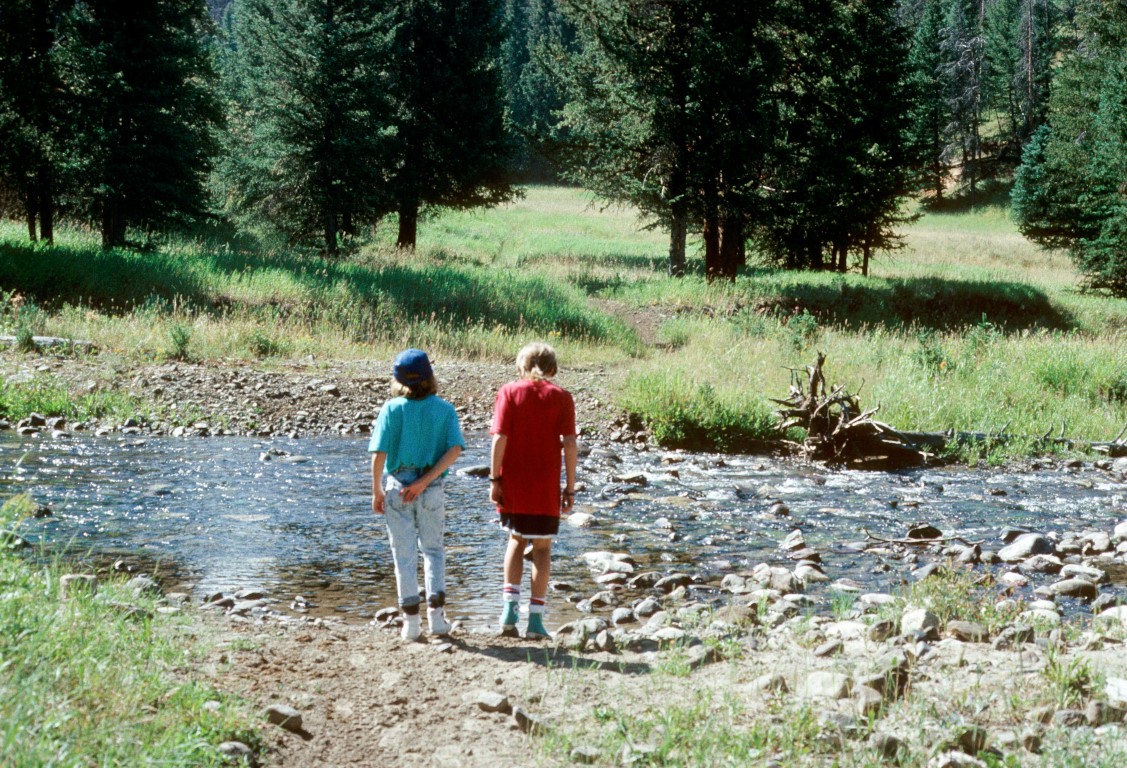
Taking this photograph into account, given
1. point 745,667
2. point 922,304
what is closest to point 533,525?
point 745,667

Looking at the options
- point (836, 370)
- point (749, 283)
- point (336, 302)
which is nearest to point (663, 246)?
point (749, 283)

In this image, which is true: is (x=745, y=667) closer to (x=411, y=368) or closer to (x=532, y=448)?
(x=532, y=448)

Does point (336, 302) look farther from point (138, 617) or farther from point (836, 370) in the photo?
point (138, 617)

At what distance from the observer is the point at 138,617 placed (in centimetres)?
572

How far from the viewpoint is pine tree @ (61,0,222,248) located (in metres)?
26.2

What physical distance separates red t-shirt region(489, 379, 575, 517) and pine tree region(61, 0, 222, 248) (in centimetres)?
2378

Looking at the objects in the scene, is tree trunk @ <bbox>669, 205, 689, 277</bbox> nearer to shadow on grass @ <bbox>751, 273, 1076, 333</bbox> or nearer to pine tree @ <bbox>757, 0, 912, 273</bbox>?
shadow on grass @ <bbox>751, 273, 1076, 333</bbox>

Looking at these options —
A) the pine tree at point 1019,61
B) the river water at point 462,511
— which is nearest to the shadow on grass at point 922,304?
the river water at point 462,511

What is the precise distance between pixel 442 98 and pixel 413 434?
3084 cm

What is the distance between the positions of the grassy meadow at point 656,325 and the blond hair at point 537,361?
814cm

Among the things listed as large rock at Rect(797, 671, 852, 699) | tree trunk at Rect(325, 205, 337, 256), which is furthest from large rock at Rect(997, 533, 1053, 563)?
tree trunk at Rect(325, 205, 337, 256)

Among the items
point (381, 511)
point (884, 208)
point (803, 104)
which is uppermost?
point (803, 104)

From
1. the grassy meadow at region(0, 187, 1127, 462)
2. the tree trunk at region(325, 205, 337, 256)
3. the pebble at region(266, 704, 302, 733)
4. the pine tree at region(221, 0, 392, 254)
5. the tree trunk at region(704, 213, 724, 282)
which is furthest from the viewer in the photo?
the tree trunk at region(325, 205, 337, 256)

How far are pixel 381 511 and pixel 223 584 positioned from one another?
2134mm
